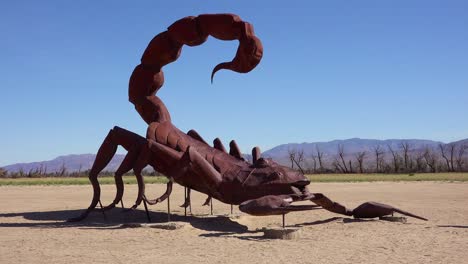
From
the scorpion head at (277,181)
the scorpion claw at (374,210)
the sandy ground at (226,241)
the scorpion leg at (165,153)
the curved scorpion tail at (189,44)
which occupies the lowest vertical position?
the sandy ground at (226,241)

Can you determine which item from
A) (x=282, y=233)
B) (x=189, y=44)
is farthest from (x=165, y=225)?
(x=189, y=44)

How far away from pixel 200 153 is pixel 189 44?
2.74m

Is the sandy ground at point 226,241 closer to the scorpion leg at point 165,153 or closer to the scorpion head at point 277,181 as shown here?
the scorpion head at point 277,181

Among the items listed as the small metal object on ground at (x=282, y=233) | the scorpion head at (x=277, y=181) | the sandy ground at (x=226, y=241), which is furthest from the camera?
the scorpion head at (x=277, y=181)

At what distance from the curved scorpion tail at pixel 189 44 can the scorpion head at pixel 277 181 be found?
233 cm

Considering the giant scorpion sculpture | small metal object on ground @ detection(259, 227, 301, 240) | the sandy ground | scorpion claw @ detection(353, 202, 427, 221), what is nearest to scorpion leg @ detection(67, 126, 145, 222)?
the giant scorpion sculpture

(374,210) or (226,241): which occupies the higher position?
(374,210)

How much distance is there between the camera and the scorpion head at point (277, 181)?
11.3 metres

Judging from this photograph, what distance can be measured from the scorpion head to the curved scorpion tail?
2329 mm

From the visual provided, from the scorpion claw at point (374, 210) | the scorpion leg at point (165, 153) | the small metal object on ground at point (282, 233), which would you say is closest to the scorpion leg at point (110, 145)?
the scorpion leg at point (165, 153)

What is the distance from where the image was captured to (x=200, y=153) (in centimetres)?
1262

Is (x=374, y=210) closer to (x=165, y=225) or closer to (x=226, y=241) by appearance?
(x=226, y=241)

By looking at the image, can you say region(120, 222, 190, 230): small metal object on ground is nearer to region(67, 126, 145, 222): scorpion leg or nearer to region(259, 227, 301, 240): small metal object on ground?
region(67, 126, 145, 222): scorpion leg

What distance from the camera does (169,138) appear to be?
1266 centimetres
